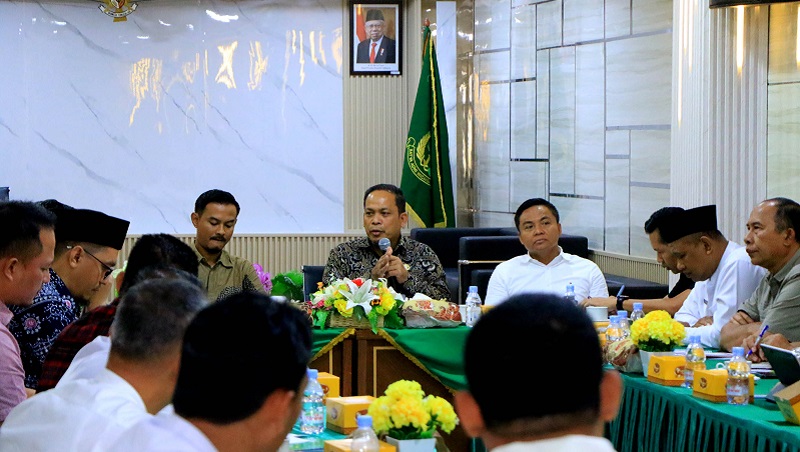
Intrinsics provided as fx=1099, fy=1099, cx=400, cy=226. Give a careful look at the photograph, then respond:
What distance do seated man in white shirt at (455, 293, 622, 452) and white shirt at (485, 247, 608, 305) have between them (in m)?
4.46

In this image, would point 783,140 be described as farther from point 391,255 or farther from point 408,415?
point 408,415

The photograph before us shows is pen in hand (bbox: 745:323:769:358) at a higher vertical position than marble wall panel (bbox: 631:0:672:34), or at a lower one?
lower

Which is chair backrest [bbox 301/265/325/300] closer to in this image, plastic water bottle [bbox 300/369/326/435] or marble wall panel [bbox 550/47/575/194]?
marble wall panel [bbox 550/47/575/194]

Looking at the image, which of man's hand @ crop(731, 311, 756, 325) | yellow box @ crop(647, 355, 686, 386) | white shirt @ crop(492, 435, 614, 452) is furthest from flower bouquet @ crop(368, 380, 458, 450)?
man's hand @ crop(731, 311, 756, 325)

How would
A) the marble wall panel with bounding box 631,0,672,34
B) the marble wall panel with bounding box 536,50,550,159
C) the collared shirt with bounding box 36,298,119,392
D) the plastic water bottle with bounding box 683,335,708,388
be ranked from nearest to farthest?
the collared shirt with bounding box 36,298,119,392
the plastic water bottle with bounding box 683,335,708,388
the marble wall panel with bounding box 631,0,672,34
the marble wall panel with bounding box 536,50,550,159

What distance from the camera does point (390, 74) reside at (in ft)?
32.4

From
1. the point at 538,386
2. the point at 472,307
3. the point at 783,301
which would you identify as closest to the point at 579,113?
the point at 472,307

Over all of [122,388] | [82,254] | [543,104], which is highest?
[543,104]

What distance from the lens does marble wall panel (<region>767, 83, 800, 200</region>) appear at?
5.98 m

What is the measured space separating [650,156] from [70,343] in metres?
5.27

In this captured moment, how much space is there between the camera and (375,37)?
9.86m

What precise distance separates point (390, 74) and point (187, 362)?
8.35m

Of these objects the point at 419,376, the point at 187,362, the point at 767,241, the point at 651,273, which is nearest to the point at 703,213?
the point at 767,241

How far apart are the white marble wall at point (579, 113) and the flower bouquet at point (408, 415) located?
4.83 metres
